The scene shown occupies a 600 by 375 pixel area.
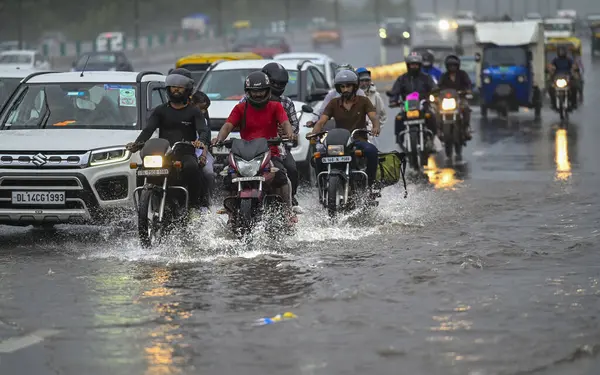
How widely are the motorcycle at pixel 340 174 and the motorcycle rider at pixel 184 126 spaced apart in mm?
1616

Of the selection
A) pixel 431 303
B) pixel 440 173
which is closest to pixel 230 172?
pixel 431 303

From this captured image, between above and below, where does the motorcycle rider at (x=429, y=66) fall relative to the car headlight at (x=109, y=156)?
above

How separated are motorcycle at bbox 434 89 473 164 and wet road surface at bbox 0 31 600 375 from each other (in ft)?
23.7

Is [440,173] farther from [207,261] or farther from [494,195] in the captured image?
[207,261]

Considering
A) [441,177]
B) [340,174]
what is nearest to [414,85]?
[441,177]

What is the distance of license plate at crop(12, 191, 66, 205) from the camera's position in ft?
42.8

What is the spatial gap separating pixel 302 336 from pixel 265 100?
17.8ft

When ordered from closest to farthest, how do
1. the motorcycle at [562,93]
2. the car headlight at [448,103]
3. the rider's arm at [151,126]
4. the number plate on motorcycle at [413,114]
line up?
the rider's arm at [151,126] < the number plate on motorcycle at [413,114] < the car headlight at [448,103] < the motorcycle at [562,93]

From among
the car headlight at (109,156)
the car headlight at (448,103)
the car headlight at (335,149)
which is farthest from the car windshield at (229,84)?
the car headlight at (109,156)

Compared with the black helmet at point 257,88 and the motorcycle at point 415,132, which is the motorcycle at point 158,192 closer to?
the black helmet at point 257,88

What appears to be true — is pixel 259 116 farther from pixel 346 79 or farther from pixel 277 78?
pixel 346 79

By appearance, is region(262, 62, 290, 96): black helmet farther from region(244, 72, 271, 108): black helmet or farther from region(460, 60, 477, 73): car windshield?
region(460, 60, 477, 73): car windshield

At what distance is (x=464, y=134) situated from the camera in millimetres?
24297

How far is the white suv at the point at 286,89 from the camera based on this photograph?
19.1m
